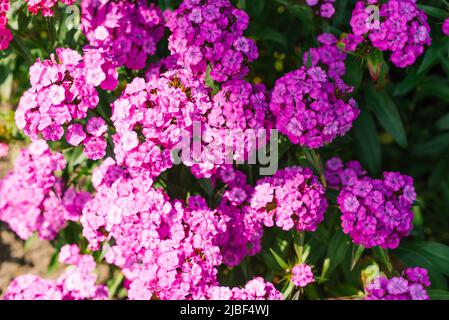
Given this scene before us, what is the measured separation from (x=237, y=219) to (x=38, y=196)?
4.38ft

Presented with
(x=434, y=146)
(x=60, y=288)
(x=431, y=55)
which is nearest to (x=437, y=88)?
(x=434, y=146)

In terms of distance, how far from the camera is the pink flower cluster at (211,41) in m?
2.53

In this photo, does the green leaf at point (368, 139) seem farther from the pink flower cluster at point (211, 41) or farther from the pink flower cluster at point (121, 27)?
the pink flower cluster at point (121, 27)

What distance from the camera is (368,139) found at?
3355 millimetres

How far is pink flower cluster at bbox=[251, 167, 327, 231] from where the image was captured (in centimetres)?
258

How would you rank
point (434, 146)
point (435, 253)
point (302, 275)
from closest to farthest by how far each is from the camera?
point (302, 275), point (435, 253), point (434, 146)

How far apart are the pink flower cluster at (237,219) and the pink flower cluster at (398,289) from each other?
2.28 ft

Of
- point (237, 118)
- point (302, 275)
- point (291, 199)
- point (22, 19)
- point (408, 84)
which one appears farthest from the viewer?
point (408, 84)

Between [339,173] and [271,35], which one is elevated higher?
[271,35]

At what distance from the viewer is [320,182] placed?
282 cm

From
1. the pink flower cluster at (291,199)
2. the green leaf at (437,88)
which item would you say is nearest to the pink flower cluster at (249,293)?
the pink flower cluster at (291,199)

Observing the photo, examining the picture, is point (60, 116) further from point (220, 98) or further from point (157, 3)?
point (157, 3)

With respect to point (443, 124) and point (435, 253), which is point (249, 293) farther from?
point (443, 124)

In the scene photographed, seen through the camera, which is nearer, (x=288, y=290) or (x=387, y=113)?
(x=288, y=290)
